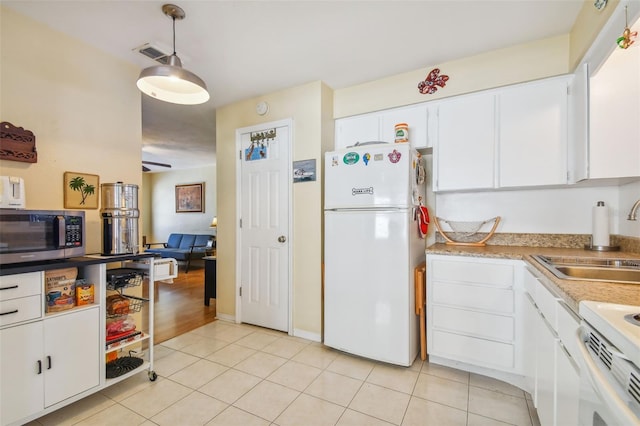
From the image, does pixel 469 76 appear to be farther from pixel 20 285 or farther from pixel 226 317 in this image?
pixel 226 317

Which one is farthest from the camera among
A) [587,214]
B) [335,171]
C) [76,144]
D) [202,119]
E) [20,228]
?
[202,119]

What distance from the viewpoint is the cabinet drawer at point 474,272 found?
199 centimetres

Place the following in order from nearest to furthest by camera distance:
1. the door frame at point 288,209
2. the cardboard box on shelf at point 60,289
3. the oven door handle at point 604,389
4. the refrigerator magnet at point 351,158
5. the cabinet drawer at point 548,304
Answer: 1. the oven door handle at point 604,389
2. the cabinet drawer at point 548,304
3. the cardboard box on shelf at point 60,289
4. the refrigerator magnet at point 351,158
5. the door frame at point 288,209

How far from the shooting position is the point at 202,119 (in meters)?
3.89

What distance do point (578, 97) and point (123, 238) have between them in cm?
320

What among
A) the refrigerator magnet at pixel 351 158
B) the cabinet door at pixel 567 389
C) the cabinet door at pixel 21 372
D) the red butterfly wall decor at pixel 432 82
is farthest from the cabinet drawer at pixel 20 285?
the red butterfly wall decor at pixel 432 82

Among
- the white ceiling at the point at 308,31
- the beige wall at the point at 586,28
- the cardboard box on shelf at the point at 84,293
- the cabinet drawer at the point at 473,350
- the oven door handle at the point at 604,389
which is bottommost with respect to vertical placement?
the cabinet drawer at the point at 473,350

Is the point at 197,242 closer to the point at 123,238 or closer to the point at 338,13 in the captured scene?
the point at 123,238

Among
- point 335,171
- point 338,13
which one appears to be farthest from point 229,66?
point 335,171

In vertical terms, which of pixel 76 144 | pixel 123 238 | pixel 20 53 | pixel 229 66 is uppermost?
pixel 229 66

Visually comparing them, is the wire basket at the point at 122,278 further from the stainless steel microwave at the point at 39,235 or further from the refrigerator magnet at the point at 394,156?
the refrigerator magnet at the point at 394,156

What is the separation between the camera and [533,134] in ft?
7.13

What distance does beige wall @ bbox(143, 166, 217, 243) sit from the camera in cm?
723

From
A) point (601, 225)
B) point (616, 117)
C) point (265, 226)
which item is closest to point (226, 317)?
point (265, 226)
